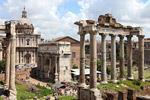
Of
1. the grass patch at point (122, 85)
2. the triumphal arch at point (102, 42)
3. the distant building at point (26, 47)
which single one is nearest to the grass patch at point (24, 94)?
the triumphal arch at point (102, 42)

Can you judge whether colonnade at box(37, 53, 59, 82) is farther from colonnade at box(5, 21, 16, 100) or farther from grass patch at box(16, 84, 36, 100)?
colonnade at box(5, 21, 16, 100)

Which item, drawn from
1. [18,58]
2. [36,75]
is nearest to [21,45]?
[18,58]

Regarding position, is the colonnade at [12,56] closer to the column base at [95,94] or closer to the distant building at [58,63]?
the column base at [95,94]

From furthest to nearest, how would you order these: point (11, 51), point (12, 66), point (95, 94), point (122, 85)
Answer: point (122, 85)
point (95, 94)
point (11, 51)
point (12, 66)

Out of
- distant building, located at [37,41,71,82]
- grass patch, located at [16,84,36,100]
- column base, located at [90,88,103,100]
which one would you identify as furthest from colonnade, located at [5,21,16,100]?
distant building, located at [37,41,71,82]

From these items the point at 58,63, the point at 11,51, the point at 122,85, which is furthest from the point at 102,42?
the point at 58,63

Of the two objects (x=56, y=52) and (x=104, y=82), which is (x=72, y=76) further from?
(x=104, y=82)

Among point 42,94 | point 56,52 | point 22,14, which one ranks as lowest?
point 42,94

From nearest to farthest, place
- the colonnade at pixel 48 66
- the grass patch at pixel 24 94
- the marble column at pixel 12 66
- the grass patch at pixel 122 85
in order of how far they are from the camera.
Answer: the marble column at pixel 12 66 < the grass patch at pixel 122 85 < the grass patch at pixel 24 94 < the colonnade at pixel 48 66

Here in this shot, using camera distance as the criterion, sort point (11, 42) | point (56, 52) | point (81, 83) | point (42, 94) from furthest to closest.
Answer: point (56, 52), point (42, 94), point (81, 83), point (11, 42)

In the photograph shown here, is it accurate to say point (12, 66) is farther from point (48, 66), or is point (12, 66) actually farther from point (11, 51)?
point (48, 66)

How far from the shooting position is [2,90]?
30531 millimetres

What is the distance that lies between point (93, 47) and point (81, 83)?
4.34 meters

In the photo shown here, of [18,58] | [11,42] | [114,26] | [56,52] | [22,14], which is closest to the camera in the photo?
[11,42]
